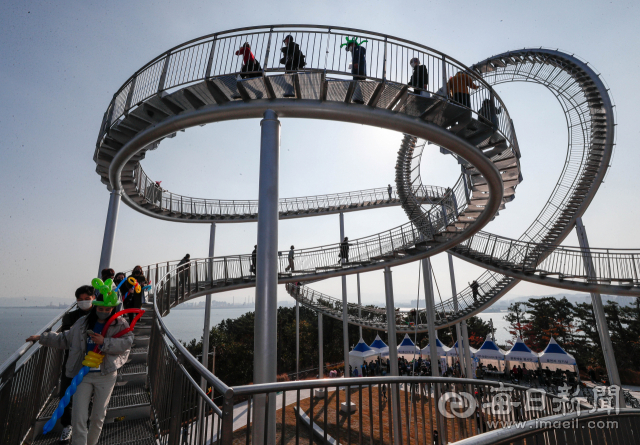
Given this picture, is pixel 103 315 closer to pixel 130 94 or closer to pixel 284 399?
pixel 284 399

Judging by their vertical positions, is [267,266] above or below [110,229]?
below

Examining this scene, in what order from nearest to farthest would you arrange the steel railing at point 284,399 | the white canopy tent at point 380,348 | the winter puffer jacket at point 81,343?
the steel railing at point 284,399
the winter puffer jacket at point 81,343
the white canopy tent at point 380,348

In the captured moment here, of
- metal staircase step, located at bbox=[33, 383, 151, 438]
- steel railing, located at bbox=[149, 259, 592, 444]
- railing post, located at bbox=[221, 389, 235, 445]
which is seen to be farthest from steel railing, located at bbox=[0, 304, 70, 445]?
railing post, located at bbox=[221, 389, 235, 445]

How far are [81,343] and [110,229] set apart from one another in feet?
28.8

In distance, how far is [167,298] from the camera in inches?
380

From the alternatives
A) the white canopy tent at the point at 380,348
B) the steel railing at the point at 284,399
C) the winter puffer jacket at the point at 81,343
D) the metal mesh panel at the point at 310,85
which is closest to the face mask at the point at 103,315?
the winter puffer jacket at the point at 81,343

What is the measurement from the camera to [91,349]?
3318 mm

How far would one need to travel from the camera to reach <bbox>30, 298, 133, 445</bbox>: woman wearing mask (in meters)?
3.16

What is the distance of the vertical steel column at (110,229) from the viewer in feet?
34.5

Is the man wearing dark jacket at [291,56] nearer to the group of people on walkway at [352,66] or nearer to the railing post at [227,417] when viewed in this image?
the group of people on walkway at [352,66]

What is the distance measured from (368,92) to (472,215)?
6303mm

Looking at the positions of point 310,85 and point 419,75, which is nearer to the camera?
point 310,85

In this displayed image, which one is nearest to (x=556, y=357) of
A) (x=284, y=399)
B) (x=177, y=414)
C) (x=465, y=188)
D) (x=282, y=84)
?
(x=465, y=188)

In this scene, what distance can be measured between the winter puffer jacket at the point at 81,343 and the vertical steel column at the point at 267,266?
6.88ft
